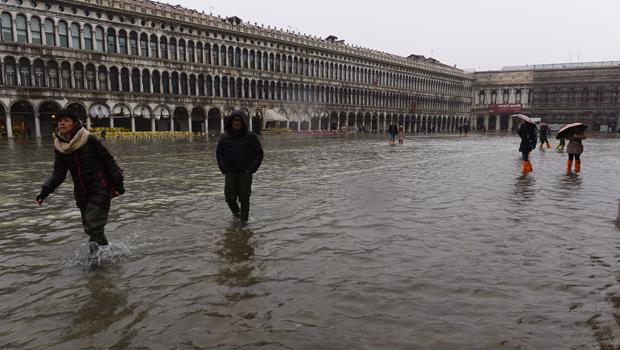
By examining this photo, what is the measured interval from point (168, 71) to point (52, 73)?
11429 mm

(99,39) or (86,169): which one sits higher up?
(99,39)

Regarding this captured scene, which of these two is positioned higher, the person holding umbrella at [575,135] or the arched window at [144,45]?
the arched window at [144,45]

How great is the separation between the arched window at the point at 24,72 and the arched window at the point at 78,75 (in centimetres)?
369

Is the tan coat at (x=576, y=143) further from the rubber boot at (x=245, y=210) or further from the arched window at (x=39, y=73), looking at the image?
the arched window at (x=39, y=73)

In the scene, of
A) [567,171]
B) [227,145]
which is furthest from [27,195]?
[567,171]

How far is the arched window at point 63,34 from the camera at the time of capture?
3944 cm

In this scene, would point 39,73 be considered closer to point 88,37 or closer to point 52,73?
point 52,73

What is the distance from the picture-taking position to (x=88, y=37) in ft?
136

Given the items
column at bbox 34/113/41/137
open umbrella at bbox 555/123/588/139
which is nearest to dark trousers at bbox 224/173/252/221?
open umbrella at bbox 555/123/588/139

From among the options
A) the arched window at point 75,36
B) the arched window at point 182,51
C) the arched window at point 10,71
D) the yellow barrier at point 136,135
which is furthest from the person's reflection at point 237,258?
the arched window at point 182,51

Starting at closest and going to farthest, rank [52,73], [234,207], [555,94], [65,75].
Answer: [234,207] < [52,73] < [65,75] < [555,94]

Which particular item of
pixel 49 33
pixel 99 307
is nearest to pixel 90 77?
pixel 49 33

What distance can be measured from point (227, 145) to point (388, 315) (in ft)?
11.7

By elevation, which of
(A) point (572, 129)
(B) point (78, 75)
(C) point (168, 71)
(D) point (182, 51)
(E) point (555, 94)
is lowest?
(A) point (572, 129)
